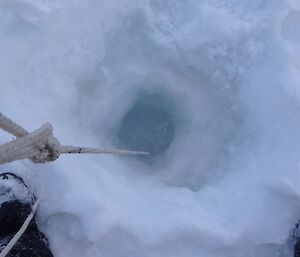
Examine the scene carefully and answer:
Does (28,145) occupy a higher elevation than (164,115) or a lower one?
lower

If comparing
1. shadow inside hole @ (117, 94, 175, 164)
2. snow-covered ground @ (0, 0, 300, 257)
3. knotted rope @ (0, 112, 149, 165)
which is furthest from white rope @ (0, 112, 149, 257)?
shadow inside hole @ (117, 94, 175, 164)

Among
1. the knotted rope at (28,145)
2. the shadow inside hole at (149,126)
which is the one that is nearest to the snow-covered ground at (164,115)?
the shadow inside hole at (149,126)

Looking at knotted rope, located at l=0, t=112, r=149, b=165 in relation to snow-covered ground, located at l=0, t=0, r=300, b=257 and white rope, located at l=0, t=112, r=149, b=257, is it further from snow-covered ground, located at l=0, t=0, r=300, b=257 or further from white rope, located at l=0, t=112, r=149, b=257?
snow-covered ground, located at l=0, t=0, r=300, b=257

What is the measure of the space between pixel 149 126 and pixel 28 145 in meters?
1.46

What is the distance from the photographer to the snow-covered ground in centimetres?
177

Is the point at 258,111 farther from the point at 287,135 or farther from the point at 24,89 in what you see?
the point at 24,89

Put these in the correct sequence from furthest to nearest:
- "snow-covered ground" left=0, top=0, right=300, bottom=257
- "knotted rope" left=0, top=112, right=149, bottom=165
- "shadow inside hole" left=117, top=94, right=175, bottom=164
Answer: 1. "shadow inside hole" left=117, top=94, right=175, bottom=164
2. "snow-covered ground" left=0, top=0, right=300, bottom=257
3. "knotted rope" left=0, top=112, right=149, bottom=165

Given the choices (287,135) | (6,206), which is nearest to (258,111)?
(287,135)

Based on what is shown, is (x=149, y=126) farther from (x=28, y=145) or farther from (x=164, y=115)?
(x=28, y=145)

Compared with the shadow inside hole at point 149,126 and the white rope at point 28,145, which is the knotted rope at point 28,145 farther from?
the shadow inside hole at point 149,126

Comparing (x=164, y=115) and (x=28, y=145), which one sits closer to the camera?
(x=28, y=145)

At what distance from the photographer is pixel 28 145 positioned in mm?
986

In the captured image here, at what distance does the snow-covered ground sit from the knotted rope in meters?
0.70

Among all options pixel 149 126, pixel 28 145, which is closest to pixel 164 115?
pixel 149 126
